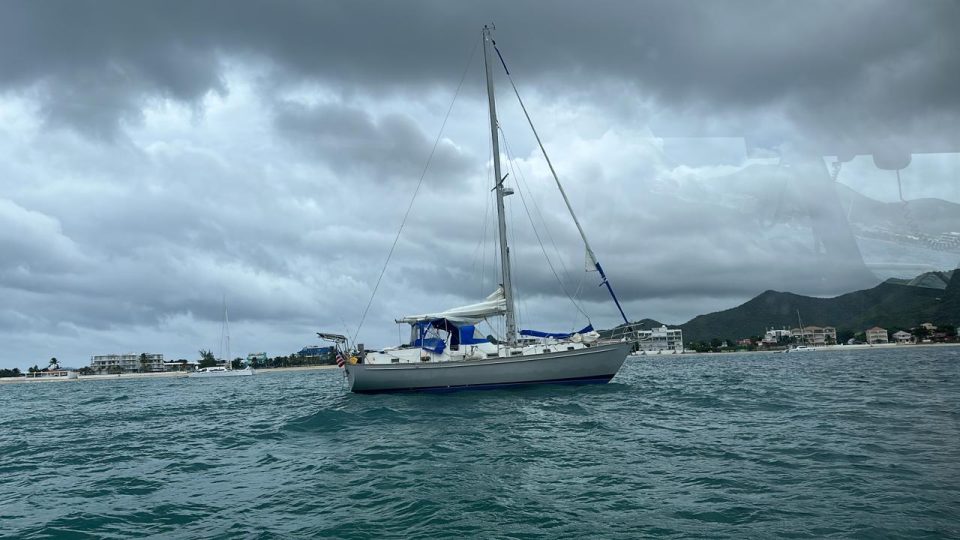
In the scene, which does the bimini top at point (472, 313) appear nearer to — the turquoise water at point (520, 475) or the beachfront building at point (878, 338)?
the turquoise water at point (520, 475)

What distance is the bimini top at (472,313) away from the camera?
1340 inches

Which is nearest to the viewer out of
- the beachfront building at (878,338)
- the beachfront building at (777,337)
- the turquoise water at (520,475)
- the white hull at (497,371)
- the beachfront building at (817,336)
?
the turquoise water at (520,475)

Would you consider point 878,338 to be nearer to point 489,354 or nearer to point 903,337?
point 903,337

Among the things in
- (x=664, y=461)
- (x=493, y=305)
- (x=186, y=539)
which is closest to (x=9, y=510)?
(x=186, y=539)

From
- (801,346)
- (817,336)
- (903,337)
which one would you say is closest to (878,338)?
(903,337)

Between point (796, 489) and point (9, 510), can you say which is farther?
point (9, 510)

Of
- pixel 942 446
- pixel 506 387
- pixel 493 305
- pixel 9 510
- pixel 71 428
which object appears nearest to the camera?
pixel 9 510

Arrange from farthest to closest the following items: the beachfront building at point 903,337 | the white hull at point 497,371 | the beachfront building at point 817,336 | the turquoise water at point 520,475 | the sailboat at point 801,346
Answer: the beachfront building at point 817,336
the sailboat at point 801,346
the beachfront building at point 903,337
the white hull at point 497,371
the turquoise water at point 520,475

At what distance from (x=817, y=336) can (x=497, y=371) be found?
18056 centimetres

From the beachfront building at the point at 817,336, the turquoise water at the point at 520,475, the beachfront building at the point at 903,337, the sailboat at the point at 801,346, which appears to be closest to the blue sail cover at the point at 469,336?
the turquoise water at the point at 520,475

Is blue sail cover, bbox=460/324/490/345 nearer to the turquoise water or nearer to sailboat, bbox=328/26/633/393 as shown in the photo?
sailboat, bbox=328/26/633/393

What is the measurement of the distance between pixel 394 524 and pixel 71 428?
2488cm

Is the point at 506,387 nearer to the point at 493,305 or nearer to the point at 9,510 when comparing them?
the point at 493,305

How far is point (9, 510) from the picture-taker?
10633 millimetres
